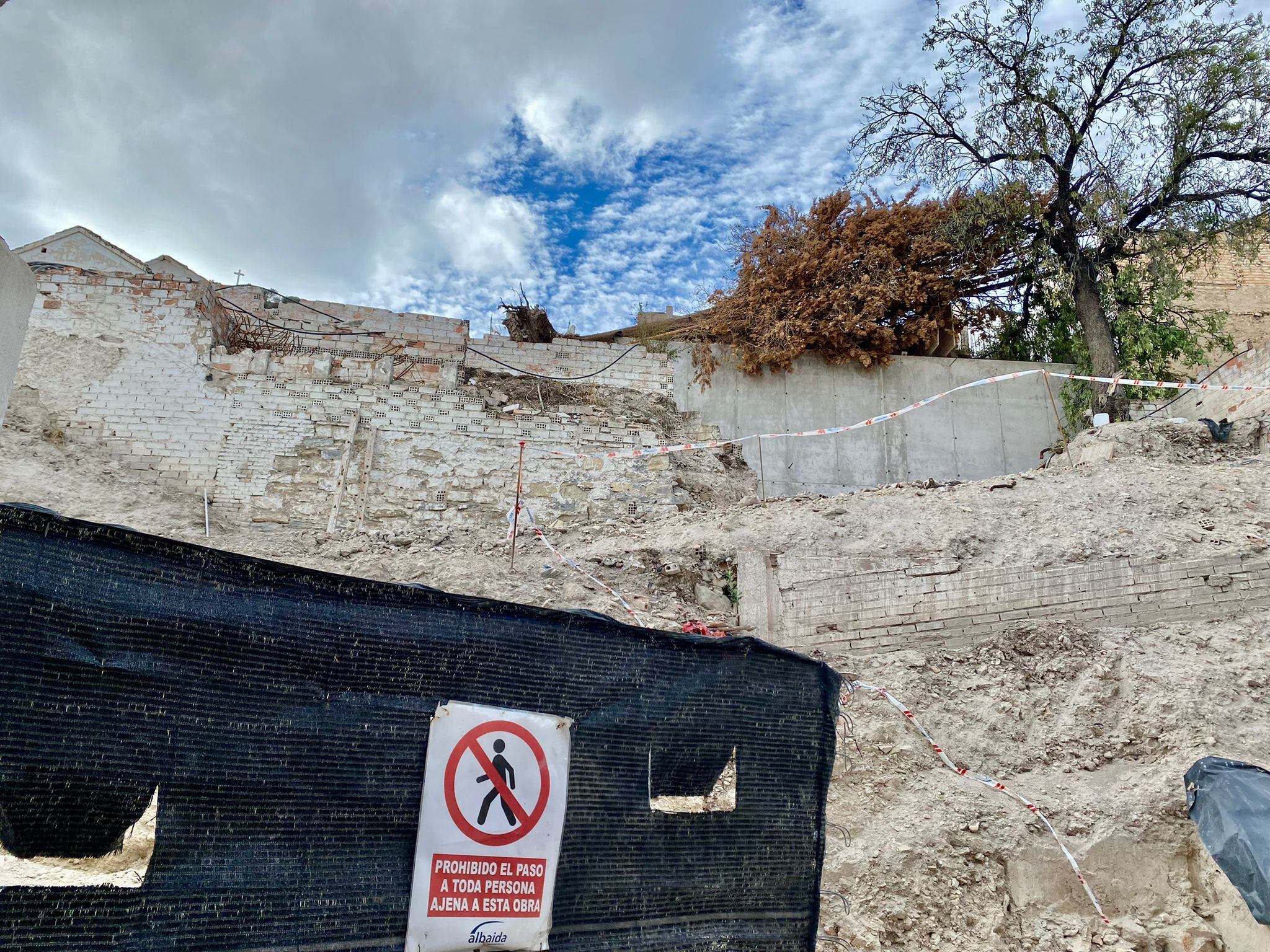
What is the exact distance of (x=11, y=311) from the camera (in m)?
4.42

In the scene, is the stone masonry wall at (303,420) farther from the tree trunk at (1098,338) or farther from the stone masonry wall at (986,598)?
the tree trunk at (1098,338)

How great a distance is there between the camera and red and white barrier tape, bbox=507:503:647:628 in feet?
26.7

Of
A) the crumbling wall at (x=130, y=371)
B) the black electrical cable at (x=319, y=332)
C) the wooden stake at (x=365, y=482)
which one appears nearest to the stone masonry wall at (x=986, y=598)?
the wooden stake at (x=365, y=482)

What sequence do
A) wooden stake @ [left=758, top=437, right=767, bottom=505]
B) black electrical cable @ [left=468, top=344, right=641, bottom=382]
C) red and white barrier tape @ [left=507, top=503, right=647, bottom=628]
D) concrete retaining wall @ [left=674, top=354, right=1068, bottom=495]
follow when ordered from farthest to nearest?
concrete retaining wall @ [left=674, top=354, right=1068, bottom=495]
wooden stake @ [left=758, top=437, right=767, bottom=505]
black electrical cable @ [left=468, top=344, right=641, bottom=382]
red and white barrier tape @ [left=507, top=503, right=647, bottom=628]

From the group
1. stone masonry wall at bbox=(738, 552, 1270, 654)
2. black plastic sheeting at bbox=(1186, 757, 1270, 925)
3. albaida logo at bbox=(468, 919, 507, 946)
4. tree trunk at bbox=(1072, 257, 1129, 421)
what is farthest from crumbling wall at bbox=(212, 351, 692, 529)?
albaida logo at bbox=(468, 919, 507, 946)

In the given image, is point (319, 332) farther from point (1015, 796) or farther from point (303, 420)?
point (1015, 796)

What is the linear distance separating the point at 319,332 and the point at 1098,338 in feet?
35.1

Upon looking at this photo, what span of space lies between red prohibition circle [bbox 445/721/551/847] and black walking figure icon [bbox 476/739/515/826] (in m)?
0.02

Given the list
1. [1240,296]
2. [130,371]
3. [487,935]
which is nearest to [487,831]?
[487,935]

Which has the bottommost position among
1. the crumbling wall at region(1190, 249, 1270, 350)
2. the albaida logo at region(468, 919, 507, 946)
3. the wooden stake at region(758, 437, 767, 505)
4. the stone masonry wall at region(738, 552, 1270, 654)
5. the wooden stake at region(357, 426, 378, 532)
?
the albaida logo at region(468, 919, 507, 946)

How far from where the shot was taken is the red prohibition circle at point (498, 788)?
131 inches

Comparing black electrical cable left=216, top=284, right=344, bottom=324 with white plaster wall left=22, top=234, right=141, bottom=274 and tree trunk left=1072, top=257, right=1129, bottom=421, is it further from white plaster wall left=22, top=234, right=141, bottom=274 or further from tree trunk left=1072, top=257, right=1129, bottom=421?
tree trunk left=1072, top=257, right=1129, bottom=421

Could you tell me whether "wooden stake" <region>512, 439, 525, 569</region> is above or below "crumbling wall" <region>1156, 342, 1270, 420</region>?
below

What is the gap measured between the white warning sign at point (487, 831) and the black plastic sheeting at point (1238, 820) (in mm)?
3591
